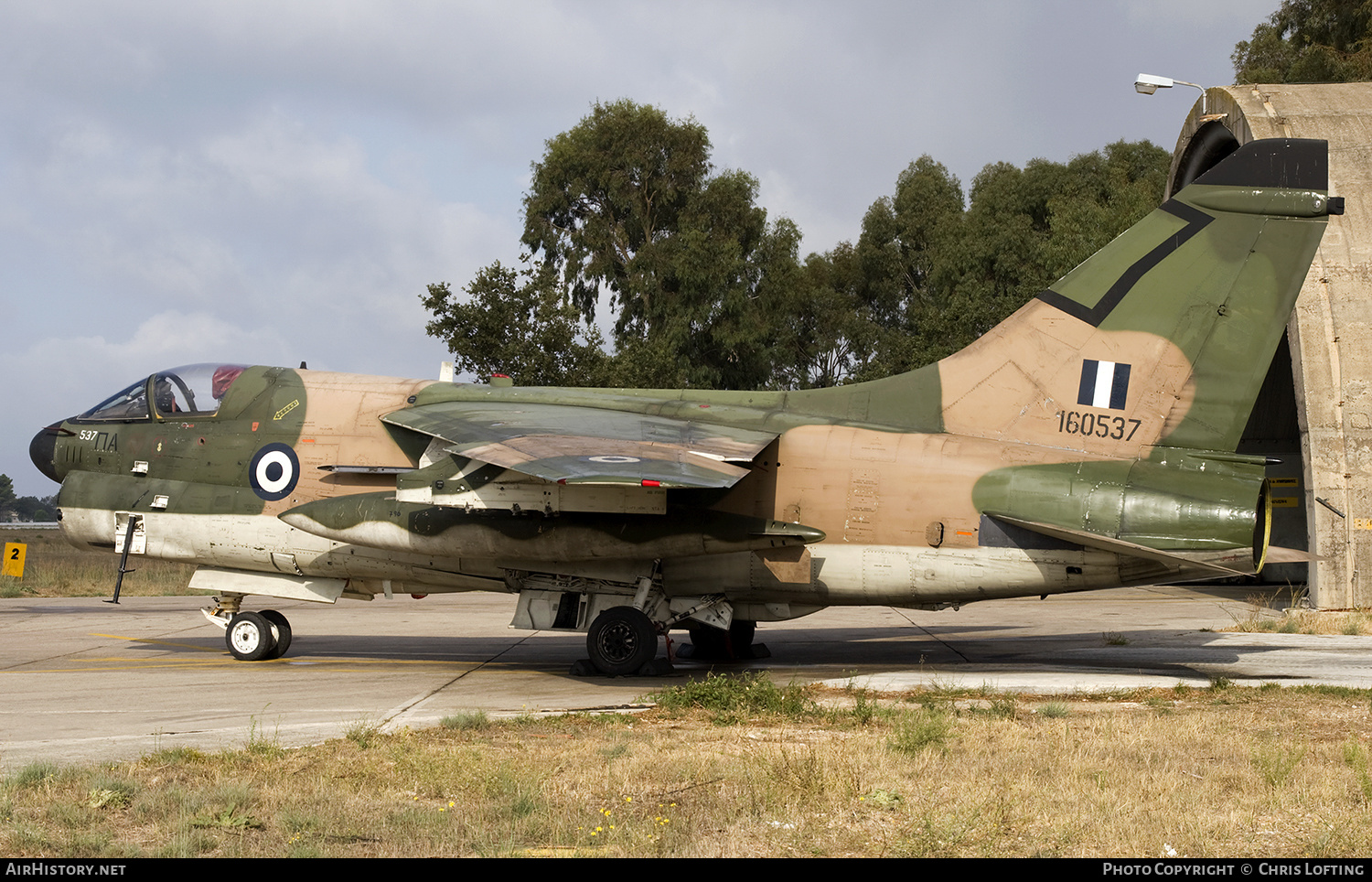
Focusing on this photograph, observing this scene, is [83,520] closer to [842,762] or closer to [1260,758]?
[842,762]

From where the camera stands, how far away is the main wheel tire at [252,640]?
48.9 ft

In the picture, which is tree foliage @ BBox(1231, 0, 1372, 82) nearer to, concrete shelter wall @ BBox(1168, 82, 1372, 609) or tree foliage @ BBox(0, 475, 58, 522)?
concrete shelter wall @ BBox(1168, 82, 1372, 609)

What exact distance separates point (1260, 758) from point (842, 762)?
3.17 metres

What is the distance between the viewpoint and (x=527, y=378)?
32219mm

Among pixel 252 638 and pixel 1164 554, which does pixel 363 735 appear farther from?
pixel 1164 554

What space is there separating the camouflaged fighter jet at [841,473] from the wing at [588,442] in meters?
0.05

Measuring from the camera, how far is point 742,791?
715 centimetres

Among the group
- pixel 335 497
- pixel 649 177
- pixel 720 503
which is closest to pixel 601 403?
pixel 720 503

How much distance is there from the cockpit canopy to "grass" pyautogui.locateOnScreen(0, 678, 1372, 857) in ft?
25.0

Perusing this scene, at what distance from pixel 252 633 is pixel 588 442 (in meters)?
6.48

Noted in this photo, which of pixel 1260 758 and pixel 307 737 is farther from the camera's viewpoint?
pixel 307 737

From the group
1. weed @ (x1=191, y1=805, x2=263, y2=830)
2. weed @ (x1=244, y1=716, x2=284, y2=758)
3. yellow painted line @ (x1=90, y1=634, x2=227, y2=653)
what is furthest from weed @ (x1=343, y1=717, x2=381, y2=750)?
yellow painted line @ (x1=90, y1=634, x2=227, y2=653)

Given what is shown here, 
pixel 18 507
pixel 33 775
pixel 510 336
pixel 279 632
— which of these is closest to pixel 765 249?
pixel 510 336

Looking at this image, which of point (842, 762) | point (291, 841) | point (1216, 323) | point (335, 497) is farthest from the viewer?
Answer: point (335, 497)
